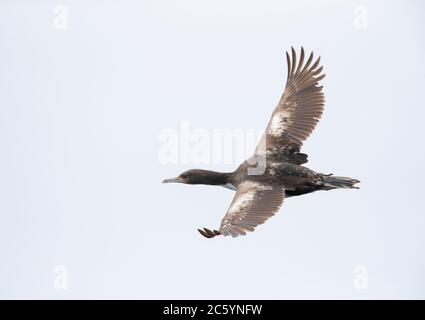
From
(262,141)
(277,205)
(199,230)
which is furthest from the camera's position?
(262,141)

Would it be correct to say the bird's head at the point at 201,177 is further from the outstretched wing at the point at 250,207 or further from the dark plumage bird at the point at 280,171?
the outstretched wing at the point at 250,207

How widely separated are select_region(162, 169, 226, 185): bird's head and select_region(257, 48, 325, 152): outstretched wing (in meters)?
0.88

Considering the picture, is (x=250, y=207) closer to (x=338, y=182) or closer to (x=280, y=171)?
(x=280, y=171)

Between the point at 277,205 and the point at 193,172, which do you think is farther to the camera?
the point at 193,172

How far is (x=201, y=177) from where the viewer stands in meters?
14.9

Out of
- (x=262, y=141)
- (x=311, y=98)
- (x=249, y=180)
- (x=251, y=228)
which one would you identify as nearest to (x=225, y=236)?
(x=251, y=228)

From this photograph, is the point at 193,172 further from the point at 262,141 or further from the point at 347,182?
the point at 347,182

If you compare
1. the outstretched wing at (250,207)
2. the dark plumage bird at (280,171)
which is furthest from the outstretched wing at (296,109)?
the outstretched wing at (250,207)

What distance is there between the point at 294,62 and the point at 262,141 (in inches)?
68.5

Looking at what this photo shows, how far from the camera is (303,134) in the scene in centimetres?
1498

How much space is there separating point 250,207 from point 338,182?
5.14 feet

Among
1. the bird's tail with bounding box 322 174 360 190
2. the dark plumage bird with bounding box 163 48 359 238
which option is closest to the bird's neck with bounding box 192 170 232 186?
the dark plumage bird with bounding box 163 48 359 238

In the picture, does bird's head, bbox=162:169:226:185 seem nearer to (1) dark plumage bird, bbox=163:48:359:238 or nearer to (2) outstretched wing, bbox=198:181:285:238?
(1) dark plumage bird, bbox=163:48:359:238

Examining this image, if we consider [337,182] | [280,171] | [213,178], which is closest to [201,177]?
[213,178]
